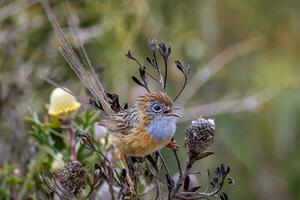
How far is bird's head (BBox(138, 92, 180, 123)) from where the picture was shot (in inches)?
58.6

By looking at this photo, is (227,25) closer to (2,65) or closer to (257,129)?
(257,129)

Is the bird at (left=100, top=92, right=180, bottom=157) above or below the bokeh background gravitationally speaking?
below

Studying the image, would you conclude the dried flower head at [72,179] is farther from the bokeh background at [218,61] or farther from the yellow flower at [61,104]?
the bokeh background at [218,61]

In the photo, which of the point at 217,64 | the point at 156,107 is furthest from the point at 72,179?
the point at 217,64

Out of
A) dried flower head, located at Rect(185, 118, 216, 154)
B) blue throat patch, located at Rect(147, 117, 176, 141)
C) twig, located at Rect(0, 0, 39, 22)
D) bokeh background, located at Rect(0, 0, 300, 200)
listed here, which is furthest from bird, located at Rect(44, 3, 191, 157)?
twig, located at Rect(0, 0, 39, 22)

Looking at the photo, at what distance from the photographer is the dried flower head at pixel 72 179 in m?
1.26

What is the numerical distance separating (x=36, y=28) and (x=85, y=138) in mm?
2195

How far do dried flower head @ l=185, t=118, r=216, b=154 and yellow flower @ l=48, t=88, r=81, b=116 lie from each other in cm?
58

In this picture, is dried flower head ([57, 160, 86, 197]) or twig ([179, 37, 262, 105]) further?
twig ([179, 37, 262, 105])

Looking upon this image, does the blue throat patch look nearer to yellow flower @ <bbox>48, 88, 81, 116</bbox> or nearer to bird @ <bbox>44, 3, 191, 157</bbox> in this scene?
bird @ <bbox>44, 3, 191, 157</bbox>

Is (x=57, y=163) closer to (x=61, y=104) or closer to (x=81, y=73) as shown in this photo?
(x=61, y=104)

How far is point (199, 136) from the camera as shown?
122cm

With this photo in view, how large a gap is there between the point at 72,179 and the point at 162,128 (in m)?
0.26

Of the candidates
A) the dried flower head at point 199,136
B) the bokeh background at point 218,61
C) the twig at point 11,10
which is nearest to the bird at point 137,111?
the dried flower head at point 199,136
